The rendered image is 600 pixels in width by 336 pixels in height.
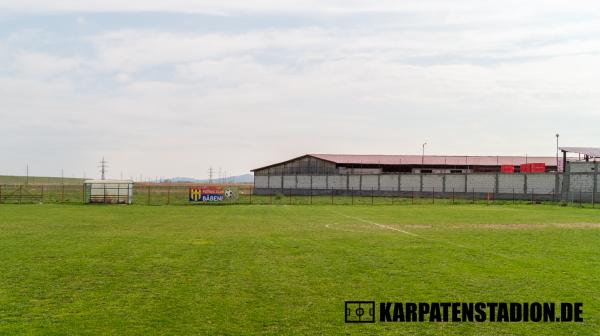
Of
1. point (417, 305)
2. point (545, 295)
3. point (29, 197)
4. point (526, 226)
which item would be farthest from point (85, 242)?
point (29, 197)

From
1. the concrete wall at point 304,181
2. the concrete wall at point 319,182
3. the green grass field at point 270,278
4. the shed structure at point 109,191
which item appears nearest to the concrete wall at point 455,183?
the concrete wall at point 319,182

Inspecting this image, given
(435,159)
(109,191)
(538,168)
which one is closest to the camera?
(109,191)

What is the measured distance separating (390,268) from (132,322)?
783cm

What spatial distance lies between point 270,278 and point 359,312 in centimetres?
385

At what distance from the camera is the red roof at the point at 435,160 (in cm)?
9622

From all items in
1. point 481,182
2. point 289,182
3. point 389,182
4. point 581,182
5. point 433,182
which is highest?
point 581,182

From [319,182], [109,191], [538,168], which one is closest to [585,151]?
[538,168]

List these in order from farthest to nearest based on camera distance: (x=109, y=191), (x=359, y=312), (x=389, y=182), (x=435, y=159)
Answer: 1. (x=435, y=159)
2. (x=389, y=182)
3. (x=109, y=191)
4. (x=359, y=312)

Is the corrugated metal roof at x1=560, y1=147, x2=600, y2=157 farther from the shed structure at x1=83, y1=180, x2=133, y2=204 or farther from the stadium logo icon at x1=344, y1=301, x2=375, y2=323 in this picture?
the stadium logo icon at x1=344, y1=301, x2=375, y2=323

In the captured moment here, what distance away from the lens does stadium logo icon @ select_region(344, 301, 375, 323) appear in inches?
399

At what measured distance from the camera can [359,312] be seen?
10.6 metres

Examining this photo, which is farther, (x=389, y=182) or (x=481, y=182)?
(x=389, y=182)

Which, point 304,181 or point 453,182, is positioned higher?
point 453,182

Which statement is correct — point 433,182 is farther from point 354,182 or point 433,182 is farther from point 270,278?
point 270,278
